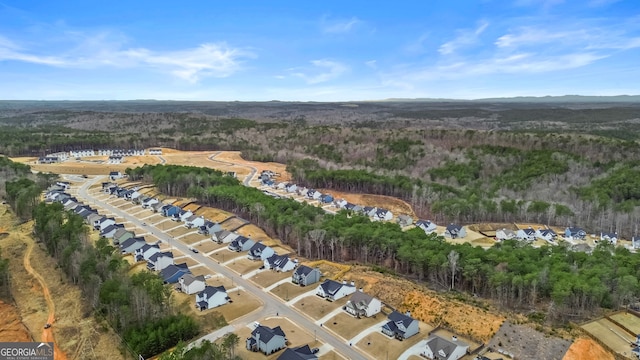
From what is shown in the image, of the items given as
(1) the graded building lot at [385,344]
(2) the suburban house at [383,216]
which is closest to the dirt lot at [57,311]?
(1) the graded building lot at [385,344]

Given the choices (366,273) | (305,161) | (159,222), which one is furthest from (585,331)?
(305,161)

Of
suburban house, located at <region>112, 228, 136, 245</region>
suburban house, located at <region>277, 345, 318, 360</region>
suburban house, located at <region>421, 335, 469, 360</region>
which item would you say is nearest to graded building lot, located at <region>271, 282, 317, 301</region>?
suburban house, located at <region>277, 345, 318, 360</region>

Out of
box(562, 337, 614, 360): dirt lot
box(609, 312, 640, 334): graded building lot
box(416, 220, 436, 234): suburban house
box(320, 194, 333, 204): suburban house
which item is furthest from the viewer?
box(320, 194, 333, 204): suburban house

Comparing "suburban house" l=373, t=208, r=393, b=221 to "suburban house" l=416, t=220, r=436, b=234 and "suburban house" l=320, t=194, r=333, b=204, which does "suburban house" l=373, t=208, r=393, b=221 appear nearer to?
"suburban house" l=416, t=220, r=436, b=234

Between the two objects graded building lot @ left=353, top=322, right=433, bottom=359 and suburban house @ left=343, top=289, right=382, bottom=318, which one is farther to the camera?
suburban house @ left=343, top=289, right=382, bottom=318

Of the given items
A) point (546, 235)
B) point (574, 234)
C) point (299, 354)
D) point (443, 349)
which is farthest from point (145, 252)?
point (574, 234)

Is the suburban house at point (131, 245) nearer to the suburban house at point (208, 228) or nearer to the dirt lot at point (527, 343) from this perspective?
the suburban house at point (208, 228)

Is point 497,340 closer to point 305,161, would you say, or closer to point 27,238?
point 27,238
